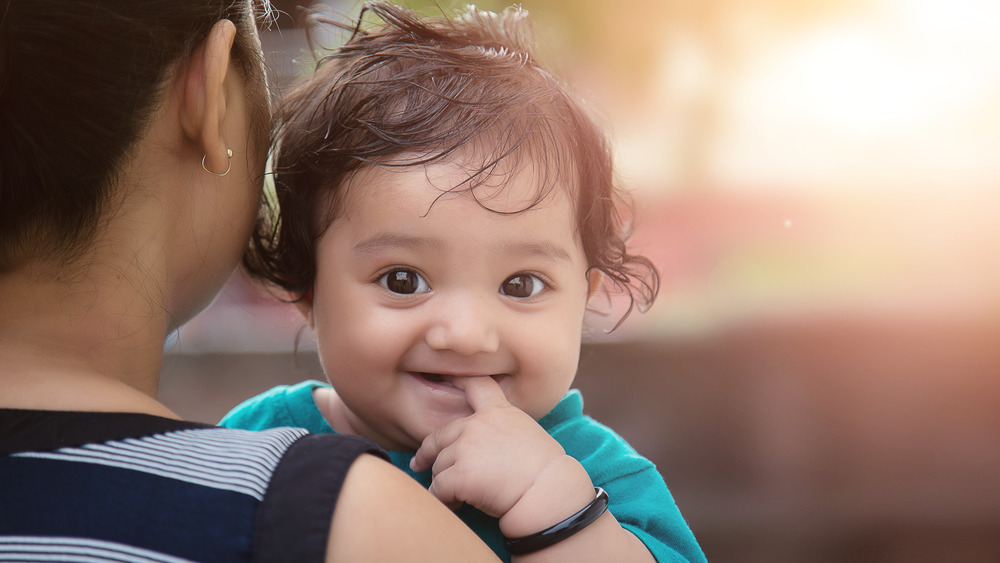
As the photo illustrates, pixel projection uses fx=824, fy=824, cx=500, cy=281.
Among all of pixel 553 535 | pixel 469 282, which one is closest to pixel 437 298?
pixel 469 282

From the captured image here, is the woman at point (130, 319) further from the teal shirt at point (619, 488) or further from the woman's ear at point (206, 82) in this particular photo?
the teal shirt at point (619, 488)

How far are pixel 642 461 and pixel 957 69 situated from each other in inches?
102

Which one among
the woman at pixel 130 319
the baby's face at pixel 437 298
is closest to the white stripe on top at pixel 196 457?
the woman at pixel 130 319

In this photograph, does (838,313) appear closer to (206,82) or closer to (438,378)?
(438,378)

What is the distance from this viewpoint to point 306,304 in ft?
3.82

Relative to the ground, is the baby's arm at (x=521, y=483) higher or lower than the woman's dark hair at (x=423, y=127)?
lower

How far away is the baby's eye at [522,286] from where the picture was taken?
0.98m

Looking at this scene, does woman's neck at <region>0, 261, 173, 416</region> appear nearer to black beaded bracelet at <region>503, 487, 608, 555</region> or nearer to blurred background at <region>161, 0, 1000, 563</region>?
black beaded bracelet at <region>503, 487, 608, 555</region>

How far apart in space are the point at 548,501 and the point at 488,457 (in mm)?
81

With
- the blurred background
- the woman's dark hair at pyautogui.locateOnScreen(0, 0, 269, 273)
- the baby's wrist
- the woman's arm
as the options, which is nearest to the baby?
the baby's wrist

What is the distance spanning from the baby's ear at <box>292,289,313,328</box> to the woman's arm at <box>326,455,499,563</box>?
1.70 ft

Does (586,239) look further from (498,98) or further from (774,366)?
(774,366)

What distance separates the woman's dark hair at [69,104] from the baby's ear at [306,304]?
434mm

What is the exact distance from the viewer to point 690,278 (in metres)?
2.98
